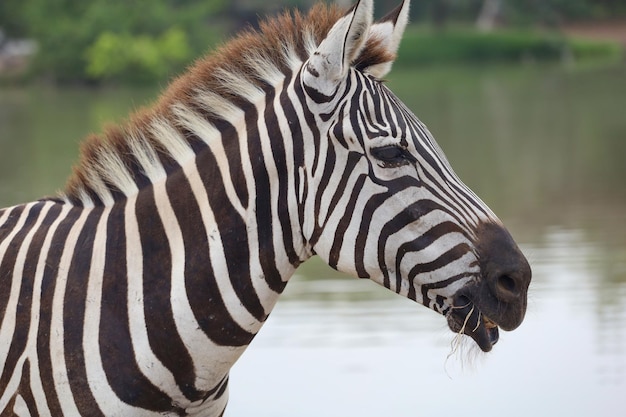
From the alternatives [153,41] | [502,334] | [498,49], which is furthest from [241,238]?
[498,49]

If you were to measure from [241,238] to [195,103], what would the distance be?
0.49 m

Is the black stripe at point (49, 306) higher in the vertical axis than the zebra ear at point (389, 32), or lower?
lower

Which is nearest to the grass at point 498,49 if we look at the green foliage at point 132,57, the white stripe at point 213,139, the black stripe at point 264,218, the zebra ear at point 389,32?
the green foliage at point 132,57

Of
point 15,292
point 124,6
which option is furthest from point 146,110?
point 124,6

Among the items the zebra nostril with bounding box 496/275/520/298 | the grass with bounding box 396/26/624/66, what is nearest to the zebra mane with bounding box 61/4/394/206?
the zebra nostril with bounding box 496/275/520/298

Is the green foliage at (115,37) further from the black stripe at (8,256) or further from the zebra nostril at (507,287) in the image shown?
the zebra nostril at (507,287)

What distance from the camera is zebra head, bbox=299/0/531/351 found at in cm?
280

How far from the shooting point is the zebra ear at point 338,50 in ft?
9.20

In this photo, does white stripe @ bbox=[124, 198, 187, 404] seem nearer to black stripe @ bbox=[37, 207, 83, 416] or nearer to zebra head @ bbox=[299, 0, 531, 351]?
black stripe @ bbox=[37, 207, 83, 416]

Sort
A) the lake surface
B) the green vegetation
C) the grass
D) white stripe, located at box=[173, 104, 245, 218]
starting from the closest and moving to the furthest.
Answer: white stripe, located at box=[173, 104, 245, 218]
the lake surface
the green vegetation
the grass

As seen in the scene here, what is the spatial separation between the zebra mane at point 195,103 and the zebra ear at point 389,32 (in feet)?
0.08

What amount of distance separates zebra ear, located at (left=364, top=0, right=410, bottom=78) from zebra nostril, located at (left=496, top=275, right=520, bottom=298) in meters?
0.76

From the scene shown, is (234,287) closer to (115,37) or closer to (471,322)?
(471,322)

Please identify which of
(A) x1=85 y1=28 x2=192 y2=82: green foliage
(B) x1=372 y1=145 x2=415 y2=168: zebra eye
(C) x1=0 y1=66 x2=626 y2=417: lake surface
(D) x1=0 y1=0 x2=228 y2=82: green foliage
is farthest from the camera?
(D) x1=0 y1=0 x2=228 y2=82: green foliage
